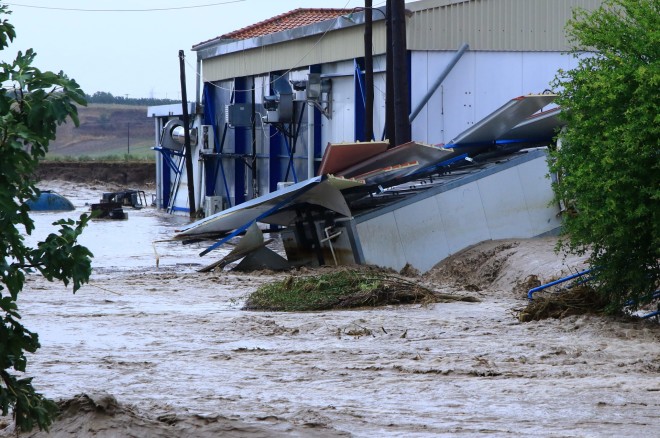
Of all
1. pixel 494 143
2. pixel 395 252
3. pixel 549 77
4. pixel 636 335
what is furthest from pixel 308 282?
pixel 549 77

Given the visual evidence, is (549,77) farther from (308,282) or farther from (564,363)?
(564,363)

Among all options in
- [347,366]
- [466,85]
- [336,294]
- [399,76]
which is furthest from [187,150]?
[347,366]

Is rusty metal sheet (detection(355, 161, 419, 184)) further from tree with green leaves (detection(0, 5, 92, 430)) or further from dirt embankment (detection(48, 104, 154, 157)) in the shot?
dirt embankment (detection(48, 104, 154, 157))

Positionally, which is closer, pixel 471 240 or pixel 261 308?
pixel 261 308

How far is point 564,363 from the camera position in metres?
10.5

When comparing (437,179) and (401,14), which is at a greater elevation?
(401,14)

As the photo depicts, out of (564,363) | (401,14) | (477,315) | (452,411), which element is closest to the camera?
(452,411)

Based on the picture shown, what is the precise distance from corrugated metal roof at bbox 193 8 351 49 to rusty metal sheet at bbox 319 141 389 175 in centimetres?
2063

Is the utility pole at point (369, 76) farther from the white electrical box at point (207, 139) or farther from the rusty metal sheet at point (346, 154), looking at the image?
the white electrical box at point (207, 139)

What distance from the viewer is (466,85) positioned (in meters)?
28.2

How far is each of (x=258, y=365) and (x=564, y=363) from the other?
3.05 m

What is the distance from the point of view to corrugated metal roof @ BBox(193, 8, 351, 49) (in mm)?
42156

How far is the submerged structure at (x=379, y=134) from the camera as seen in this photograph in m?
21.3

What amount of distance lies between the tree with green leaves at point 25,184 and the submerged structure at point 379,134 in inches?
364
